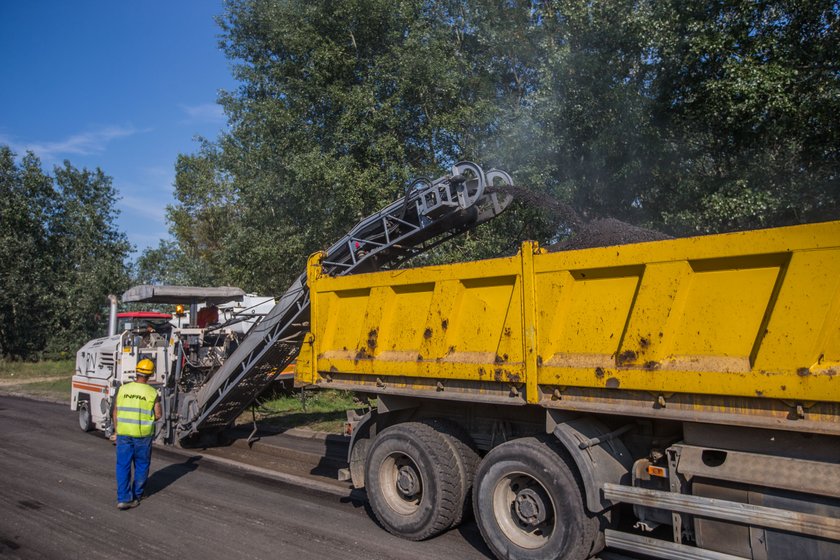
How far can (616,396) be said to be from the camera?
4496mm

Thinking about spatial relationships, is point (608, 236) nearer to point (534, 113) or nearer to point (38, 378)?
point (534, 113)

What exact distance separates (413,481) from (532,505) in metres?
1.37

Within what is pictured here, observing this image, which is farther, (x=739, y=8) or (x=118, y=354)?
(x=118, y=354)

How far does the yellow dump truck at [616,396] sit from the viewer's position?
3.76 meters

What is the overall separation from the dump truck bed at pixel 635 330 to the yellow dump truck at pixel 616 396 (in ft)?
0.04

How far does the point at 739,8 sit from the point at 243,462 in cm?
1013

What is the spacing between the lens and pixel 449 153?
15742mm

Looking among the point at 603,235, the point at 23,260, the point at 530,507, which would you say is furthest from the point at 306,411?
the point at 23,260

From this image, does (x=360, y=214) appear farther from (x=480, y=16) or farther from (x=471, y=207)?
(x=471, y=207)

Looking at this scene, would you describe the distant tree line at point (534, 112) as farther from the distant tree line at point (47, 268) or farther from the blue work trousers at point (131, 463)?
the distant tree line at point (47, 268)

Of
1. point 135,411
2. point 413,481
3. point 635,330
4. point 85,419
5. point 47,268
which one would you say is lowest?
point 85,419

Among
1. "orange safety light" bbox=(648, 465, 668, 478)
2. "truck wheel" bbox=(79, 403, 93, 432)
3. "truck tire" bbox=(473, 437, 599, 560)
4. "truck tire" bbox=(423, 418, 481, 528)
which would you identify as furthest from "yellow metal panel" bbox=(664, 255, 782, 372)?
"truck wheel" bbox=(79, 403, 93, 432)

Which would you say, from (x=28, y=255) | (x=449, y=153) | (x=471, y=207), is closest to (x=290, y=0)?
(x=449, y=153)

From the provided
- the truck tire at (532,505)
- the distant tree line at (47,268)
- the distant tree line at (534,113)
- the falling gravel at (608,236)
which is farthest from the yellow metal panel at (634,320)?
the distant tree line at (47,268)
